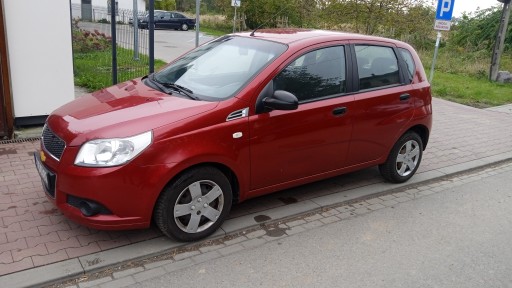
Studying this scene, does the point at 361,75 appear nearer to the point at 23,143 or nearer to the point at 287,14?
the point at 23,143

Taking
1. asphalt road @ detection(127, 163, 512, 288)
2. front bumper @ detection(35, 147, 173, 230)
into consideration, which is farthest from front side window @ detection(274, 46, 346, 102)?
front bumper @ detection(35, 147, 173, 230)

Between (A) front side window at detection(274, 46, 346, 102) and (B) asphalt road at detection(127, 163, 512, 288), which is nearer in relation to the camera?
(B) asphalt road at detection(127, 163, 512, 288)

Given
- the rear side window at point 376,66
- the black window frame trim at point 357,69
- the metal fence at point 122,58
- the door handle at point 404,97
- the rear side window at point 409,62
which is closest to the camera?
the black window frame trim at point 357,69

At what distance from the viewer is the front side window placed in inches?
173

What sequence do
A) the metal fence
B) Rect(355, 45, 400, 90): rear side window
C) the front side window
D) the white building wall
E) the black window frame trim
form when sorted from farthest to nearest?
the metal fence < the white building wall < Rect(355, 45, 400, 90): rear side window < the black window frame trim < the front side window

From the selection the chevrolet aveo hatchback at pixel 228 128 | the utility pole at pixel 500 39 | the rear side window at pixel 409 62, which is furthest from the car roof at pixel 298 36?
the utility pole at pixel 500 39

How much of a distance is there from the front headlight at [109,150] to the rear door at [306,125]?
3.40 ft

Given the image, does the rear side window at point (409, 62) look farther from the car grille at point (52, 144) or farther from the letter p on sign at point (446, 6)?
the letter p on sign at point (446, 6)

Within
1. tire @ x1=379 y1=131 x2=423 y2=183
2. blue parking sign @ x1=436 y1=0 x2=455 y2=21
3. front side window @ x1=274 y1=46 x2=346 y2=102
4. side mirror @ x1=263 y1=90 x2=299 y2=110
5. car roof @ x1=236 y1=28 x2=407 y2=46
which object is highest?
blue parking sign @ x1=436 y1=0 x2=455 y2=21

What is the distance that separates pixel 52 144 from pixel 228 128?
4.81 ft

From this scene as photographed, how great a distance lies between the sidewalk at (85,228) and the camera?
3.64 m

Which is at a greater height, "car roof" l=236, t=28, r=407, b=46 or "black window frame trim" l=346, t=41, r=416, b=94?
"car roof" l=236, t=28, r=407, b=46

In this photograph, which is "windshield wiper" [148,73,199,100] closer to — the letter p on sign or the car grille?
the car grille

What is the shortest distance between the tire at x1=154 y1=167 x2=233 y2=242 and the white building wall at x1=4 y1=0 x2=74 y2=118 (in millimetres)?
3816
